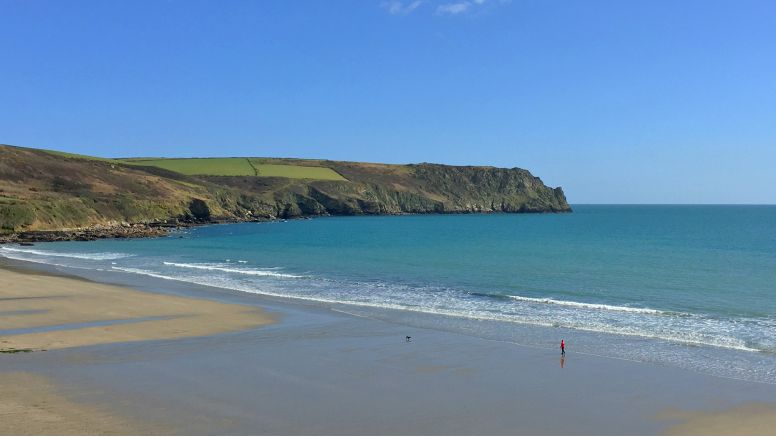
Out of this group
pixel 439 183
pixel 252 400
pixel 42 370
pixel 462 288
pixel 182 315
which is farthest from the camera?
pixel 439 183

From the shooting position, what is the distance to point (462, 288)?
33.2 m

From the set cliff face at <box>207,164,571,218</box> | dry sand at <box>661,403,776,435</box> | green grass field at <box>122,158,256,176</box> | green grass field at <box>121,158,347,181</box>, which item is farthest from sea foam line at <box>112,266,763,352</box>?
green grass field at <box>121,158,347,181</box>

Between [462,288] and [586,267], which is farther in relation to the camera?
[586,267]

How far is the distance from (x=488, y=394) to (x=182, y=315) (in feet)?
50.0

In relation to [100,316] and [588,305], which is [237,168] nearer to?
[100,316]

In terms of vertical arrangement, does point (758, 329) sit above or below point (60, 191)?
below

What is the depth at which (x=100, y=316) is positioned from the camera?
24.2 metres

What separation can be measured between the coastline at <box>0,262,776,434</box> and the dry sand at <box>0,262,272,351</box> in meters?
1.42

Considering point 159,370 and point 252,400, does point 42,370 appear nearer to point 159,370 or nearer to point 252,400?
point 159,370

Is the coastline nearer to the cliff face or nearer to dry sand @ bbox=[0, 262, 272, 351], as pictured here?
dry sand @ bbox=[0, 262, 272, 351]

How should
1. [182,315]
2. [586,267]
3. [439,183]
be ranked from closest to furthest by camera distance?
[182,315], [586,267], [439,183]

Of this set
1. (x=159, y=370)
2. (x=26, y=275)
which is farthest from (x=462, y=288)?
(x=26, y=275)

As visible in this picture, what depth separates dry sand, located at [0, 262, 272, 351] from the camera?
2020 cm

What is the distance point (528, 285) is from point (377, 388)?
21317mm
